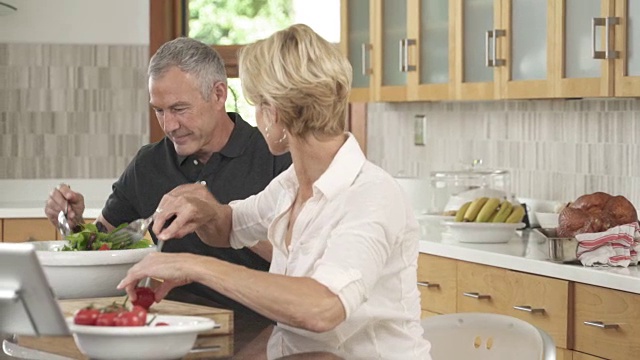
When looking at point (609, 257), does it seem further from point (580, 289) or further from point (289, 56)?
point (289, 56)

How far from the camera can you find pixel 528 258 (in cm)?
340

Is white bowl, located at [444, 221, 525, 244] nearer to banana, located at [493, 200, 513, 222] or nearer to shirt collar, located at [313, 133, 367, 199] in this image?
banana, located at [493, 200, 513, 222]

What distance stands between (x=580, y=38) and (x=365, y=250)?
184 centimetres

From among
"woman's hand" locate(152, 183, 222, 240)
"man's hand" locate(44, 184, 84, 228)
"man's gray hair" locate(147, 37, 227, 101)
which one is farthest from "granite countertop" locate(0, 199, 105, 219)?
"woman's hand" locate(152, 183, 222, 240)

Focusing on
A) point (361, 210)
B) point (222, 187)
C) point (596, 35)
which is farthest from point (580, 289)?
point (361, 210)

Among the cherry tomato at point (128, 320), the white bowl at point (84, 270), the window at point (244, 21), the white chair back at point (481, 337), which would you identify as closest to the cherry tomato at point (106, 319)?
the cherry tomato at point (128, 320)

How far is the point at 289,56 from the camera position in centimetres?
205

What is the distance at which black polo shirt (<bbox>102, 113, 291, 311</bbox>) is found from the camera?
118 inches

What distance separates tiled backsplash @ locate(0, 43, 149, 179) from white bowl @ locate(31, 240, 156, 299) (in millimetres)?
3461

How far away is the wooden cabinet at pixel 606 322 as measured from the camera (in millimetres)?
2982

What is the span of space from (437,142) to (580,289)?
1809mm

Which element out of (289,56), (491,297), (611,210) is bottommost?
(491,297)

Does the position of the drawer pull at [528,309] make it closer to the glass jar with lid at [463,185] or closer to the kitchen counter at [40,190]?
→ the glass jar with lid at [463,185]

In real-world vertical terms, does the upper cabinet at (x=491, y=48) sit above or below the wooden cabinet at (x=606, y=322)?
above
